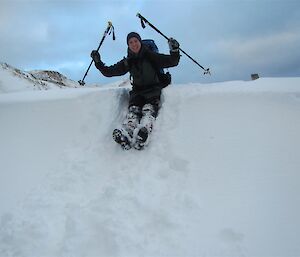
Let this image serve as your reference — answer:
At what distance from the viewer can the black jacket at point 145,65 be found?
553 cm

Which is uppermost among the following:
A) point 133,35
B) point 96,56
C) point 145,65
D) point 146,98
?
point 133,35

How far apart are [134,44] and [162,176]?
2.40 metres

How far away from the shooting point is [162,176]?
4.19m

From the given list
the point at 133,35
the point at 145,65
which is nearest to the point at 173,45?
the point at 145,65

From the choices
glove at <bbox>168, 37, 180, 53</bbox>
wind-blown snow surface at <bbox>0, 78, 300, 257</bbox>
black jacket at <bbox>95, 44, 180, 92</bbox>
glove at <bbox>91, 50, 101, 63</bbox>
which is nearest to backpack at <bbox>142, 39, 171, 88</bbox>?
black jacket at <bbox>95, 44, 180, 92</bbox>

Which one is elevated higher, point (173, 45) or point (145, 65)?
point (173, 45)

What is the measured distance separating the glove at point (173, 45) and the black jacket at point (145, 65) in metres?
0.07

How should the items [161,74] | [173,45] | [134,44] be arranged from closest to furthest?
1. [173,45]
2. [134,44]
3. [161,74]

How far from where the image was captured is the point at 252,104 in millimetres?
5148

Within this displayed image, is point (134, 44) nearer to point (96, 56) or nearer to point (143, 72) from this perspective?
point (143, 72)

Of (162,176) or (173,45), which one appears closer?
(162,176)

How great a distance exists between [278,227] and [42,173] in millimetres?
2955

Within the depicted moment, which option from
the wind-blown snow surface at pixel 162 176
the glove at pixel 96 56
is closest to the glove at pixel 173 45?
the wind-blown snow surface at pixel 162 176

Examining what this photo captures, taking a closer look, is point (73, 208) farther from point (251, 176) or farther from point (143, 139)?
point (251, 176)
